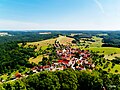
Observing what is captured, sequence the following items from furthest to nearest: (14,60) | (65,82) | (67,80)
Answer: (14,60) → (67,80) → (65,82)

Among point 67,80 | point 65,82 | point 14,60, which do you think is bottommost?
point 14,60

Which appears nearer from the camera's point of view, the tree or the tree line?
the tree line

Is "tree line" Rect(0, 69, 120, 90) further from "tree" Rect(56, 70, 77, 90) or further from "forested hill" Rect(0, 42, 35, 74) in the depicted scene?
"forested hill" Rect(0, 42, 35, 74)

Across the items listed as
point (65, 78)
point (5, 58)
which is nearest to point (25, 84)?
point (65, 78)

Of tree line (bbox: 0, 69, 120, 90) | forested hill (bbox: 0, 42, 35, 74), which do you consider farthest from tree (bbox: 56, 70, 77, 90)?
forested hill (bbox: 0, 42, 35, 74)

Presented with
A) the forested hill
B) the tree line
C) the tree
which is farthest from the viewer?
the forested hill

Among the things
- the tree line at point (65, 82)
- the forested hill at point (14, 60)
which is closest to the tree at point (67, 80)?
the tree line at point (65, 82)

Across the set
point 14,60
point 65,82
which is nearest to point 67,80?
point 65,82

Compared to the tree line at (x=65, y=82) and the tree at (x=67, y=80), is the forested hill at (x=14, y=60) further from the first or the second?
the tree at (x=67, y=80)

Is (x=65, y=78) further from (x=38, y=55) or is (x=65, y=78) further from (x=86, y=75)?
(x=38, y=55)

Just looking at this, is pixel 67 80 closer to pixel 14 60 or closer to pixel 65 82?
pixel 65 82

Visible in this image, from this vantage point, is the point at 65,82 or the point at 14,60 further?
the point at 14,60
